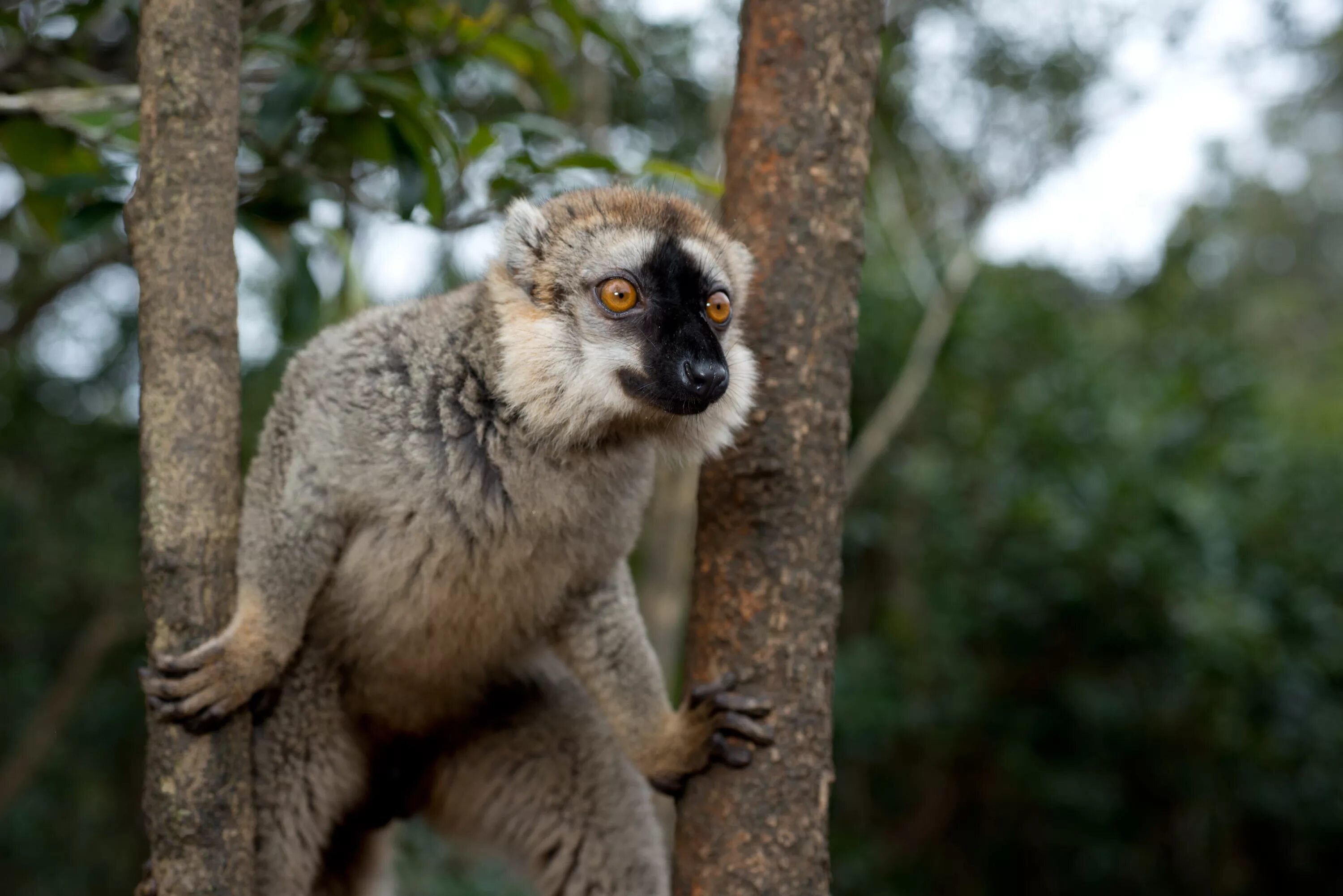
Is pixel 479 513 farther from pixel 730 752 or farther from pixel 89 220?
pixel 89 220

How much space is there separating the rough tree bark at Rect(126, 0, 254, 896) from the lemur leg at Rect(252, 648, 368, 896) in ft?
1.29

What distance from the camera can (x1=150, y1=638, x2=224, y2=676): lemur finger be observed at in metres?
2.63

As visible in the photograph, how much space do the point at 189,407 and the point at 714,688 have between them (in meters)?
1.50

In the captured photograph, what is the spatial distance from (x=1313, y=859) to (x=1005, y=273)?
523 cm

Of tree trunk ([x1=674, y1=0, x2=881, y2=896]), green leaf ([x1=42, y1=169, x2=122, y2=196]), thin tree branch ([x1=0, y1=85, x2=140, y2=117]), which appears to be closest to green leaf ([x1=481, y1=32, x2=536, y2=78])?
tree trunk ([x1=674, y1=0, x2=881, y2=896])

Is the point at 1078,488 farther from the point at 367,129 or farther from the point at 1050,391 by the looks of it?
the point at 367,129

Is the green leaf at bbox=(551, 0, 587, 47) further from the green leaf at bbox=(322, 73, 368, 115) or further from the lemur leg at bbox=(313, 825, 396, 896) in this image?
the lemur leg at bbox=(313, 825, 396, 896)

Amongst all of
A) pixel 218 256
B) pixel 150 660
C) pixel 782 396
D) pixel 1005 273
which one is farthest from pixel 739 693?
pixel 1005 273

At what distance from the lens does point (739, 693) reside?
296 cm

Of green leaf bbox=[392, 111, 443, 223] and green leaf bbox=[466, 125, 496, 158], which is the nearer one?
green leaf bbox=[466, 125, 496, 158]

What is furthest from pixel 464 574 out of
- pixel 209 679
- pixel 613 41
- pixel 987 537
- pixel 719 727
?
pixel 987 537

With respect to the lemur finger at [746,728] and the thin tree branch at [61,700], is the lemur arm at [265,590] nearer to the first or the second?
the lemur finger at [746,728]

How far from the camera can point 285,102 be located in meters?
3.32

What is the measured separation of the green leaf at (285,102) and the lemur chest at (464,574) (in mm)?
1216
